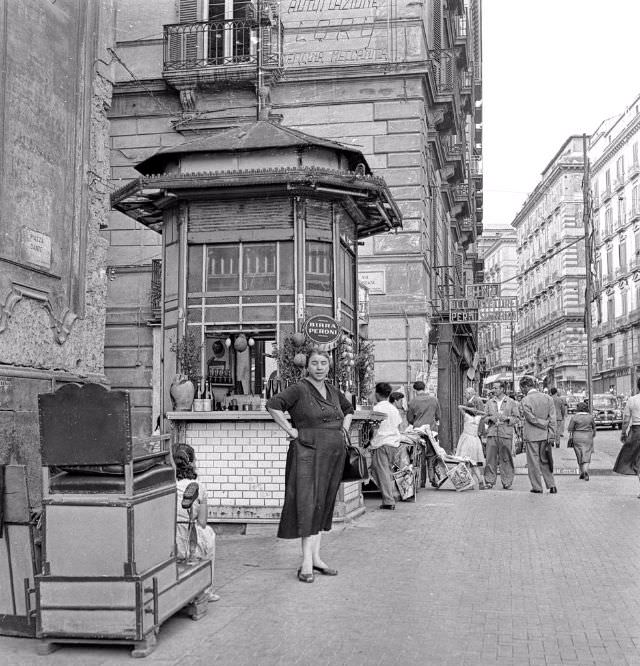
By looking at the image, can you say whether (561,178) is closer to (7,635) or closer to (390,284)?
(390,284)

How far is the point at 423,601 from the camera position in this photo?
652 cm

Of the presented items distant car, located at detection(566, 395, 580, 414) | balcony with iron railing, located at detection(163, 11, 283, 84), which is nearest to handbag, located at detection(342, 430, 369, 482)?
balcony with iron railing, located at detection(163, 11, 283, 84)

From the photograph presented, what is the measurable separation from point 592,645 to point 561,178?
8581 cm

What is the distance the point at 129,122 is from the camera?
2112 cm

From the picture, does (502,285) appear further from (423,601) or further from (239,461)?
(423,601)

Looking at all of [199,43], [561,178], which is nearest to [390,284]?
[199,43]

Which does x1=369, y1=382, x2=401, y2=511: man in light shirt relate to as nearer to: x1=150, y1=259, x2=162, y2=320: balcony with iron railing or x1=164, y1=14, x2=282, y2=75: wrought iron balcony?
x1=150, y1=259, x2=162, y2=320: balcony with iron railing

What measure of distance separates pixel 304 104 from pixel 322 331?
11.0m

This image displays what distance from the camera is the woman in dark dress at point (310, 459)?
7.27 m

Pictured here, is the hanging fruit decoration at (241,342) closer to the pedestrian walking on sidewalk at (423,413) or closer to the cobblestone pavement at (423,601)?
the cobblestone pavement at (423,601)

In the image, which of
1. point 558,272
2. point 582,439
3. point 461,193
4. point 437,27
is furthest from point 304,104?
point 558,272

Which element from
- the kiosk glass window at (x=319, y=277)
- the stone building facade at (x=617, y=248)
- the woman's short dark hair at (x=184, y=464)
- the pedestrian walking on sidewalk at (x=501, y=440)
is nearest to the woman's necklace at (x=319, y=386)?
the woman's short dark hair at (x=184, y=464)

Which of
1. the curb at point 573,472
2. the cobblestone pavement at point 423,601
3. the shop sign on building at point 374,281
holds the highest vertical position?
the shop sign on building at point 374,281

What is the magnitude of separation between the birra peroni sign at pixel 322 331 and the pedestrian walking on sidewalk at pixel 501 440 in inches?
234
